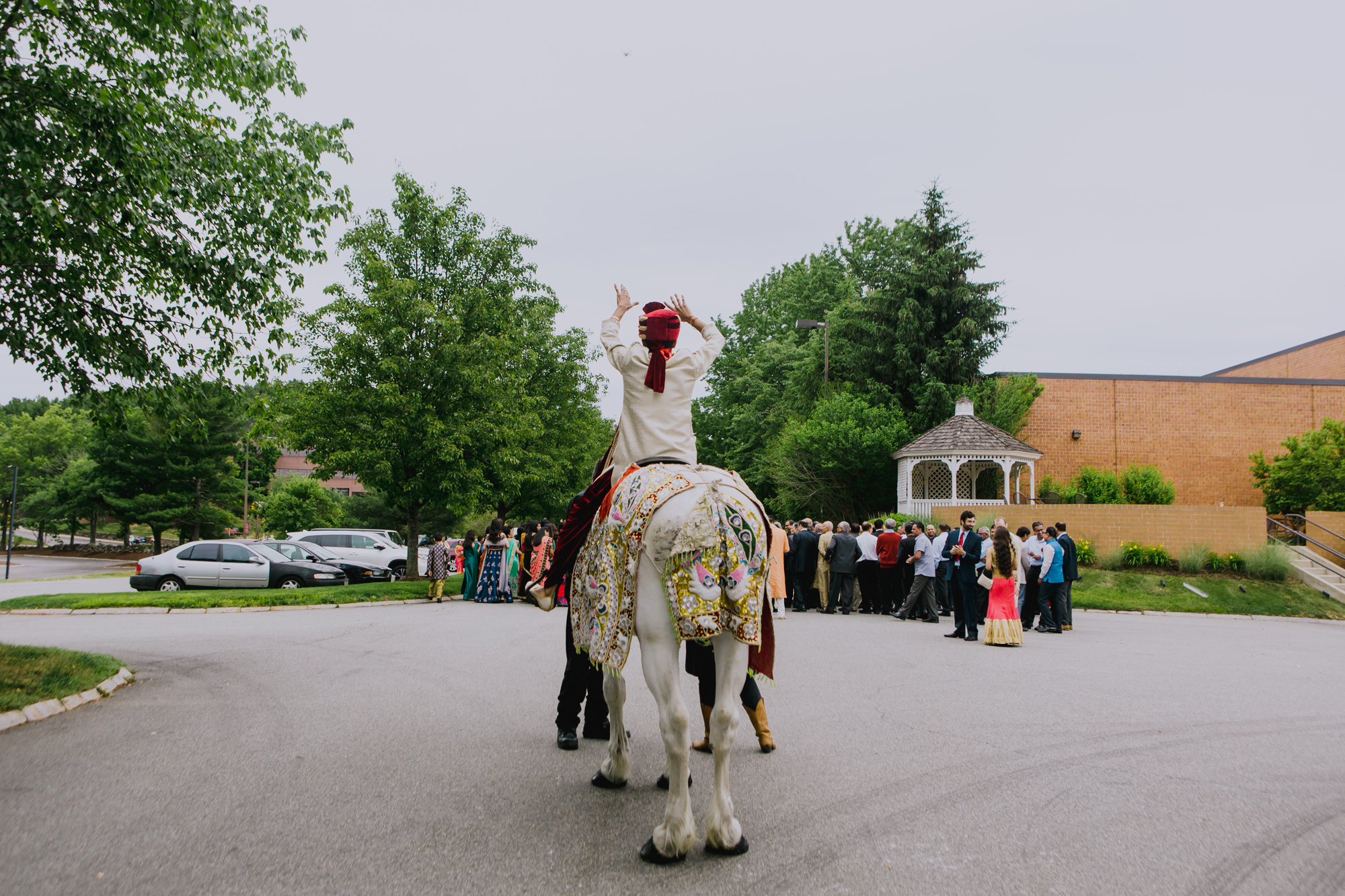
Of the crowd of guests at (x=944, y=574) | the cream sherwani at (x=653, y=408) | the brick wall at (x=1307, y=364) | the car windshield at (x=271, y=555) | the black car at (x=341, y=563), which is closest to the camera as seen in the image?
the cream sherwani at (x=653, y=408)

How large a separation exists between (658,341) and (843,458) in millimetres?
28148

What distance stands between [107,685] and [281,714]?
2.39 meters

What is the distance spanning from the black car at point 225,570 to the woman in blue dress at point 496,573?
560cm

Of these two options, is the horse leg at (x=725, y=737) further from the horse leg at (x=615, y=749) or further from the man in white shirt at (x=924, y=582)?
the man in white shirt at (x=924, y=582)

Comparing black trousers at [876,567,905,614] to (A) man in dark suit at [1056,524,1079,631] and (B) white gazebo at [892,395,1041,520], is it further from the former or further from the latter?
(B) white gazebo at [892,395,1041,520]

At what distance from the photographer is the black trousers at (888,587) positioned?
58.1ft

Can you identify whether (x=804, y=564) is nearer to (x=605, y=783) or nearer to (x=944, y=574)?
(x=944, y=574)

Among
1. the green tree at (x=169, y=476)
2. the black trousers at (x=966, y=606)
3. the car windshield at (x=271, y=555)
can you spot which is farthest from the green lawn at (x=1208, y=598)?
the green tree at (x=169, y=476)

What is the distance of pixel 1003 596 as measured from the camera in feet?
41.6

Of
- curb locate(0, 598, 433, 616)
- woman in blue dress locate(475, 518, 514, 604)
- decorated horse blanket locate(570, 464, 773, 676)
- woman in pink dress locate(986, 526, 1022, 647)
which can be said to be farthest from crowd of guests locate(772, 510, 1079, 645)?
curb locate(0, 598, 433, 616)

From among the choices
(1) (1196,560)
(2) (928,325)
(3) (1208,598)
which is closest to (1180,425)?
(2) (928,325)

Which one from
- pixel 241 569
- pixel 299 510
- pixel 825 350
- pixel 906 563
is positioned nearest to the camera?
pixel 906 563

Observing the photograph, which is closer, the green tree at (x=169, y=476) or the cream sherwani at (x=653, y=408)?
the cream sherwani at (x=653, y=408)

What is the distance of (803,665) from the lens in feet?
31.3
